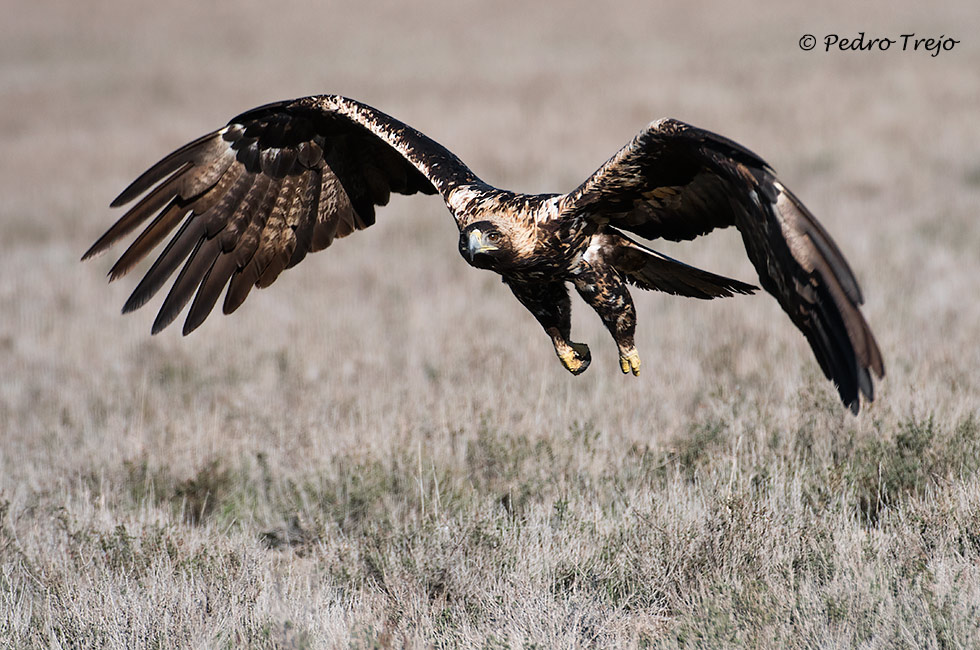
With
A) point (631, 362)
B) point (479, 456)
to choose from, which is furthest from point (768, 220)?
point (479, 456)

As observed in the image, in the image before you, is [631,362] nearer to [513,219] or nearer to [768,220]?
[513,219]

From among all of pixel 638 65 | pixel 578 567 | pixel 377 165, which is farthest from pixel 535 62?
pixel 578 567

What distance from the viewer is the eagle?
3582 millimetres

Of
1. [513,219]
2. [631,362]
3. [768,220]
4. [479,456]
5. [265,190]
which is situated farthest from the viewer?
[479,456]

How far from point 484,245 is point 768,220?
144 cm

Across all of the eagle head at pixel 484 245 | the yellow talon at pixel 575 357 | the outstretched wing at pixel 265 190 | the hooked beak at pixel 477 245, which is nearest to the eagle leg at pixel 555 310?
the yellow talon at pixel 575 357

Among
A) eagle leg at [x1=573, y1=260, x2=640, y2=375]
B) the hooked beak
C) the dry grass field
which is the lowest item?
the dry grass field

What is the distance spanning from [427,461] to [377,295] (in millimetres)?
5219

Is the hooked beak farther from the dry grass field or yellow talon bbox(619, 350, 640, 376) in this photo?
the dry grass field

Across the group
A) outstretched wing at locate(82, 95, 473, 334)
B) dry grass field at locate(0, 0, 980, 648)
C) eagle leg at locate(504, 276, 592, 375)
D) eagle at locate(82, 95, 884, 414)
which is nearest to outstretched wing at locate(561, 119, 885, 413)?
eagle at locate(82, 95, 884, 414)

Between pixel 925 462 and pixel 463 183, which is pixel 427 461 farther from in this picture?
pixel 925 462

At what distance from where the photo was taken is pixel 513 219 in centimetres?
480

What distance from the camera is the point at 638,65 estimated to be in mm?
23031

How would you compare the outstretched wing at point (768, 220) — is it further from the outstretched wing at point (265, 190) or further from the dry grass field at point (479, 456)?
the dry grass field at point (479, 456)
